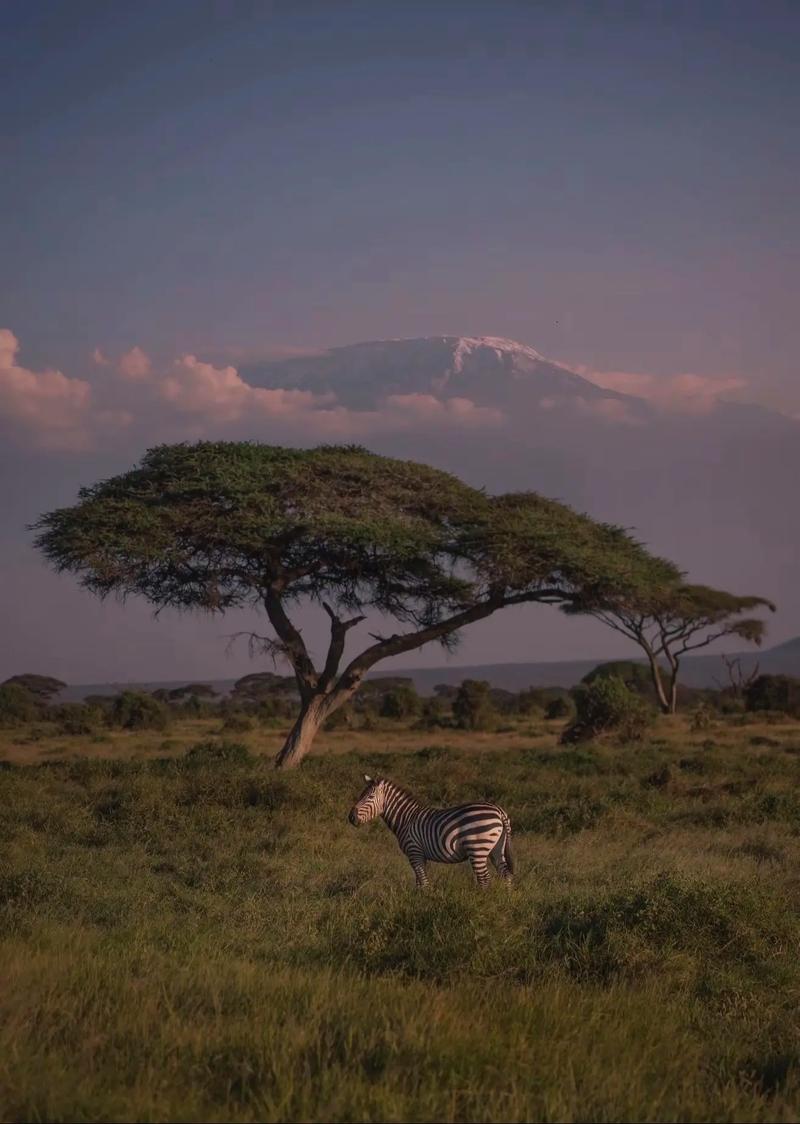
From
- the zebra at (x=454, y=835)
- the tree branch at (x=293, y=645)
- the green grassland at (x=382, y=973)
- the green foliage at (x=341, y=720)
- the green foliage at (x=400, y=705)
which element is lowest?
the green grassland at (x=382, y=973)

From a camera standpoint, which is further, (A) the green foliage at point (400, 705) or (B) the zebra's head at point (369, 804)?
(A) the green foliage at point (400, 705)

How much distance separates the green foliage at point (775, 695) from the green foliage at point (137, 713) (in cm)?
2218

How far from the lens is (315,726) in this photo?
2319cm

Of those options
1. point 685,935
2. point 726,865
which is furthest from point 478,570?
point 685,935

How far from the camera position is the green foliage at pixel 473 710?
40.5 metres

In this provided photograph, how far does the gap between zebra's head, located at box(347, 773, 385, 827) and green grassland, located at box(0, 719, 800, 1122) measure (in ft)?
2.06

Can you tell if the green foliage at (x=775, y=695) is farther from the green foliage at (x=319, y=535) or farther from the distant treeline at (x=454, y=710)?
the green foliage at (x=319, y=535)

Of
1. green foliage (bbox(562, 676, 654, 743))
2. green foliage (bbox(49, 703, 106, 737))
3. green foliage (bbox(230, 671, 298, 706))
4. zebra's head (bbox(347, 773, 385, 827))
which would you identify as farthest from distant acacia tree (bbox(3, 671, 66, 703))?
zebra's head (bbox(347, 773, 385, 827))

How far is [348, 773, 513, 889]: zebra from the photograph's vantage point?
33.9 ft

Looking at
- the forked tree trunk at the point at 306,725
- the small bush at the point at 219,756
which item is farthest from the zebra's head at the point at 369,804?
the forked tree trunk at the point at 306,725

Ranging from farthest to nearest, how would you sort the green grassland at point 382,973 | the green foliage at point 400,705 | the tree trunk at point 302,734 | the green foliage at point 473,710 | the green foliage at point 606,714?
the green foliage at point 400,705
the green foliage at point 473,710
the green foliage at point 606,714
the tree trunk at point 302,734
the green grassland at point 382,973

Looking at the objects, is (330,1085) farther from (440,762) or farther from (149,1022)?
(440,762)

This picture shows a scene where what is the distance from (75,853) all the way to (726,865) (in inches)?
263

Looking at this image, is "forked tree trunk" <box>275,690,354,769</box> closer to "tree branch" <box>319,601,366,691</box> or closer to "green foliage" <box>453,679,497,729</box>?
"tree branch" <box>319,601,366,691</box>
